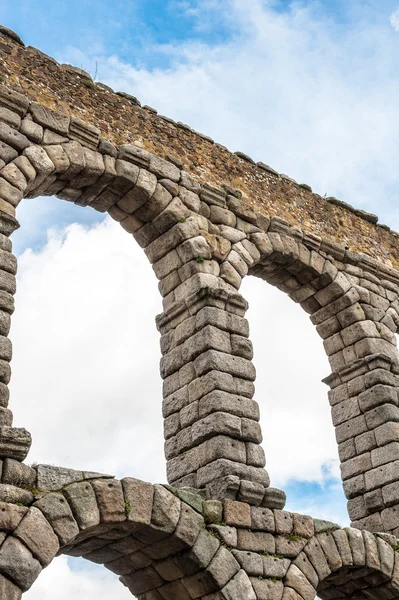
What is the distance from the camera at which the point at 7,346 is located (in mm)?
7316

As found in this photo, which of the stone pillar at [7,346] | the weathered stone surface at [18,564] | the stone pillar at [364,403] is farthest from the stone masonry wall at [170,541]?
the stone pillar at [364,403]

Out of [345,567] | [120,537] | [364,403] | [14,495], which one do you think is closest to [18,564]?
[14,495]

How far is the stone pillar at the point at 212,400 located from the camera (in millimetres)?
8266

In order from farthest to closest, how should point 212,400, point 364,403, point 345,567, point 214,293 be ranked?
point 364,403 → point 214,293 → point 345,567 → point 212,400

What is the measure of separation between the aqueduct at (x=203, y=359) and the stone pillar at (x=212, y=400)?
0.02 metres

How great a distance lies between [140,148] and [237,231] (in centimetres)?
173

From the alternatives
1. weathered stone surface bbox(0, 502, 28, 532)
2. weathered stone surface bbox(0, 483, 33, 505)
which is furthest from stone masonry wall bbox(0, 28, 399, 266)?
weathered stone surface bbox(0, 502, 28, 532)

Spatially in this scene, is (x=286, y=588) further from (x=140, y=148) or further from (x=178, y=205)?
(x=140, y=148)

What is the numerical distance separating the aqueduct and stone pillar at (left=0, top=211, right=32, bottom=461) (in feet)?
0.05

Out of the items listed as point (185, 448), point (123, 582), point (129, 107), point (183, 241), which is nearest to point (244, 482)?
point (185, 448)

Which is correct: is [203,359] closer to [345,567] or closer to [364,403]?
[345,567]

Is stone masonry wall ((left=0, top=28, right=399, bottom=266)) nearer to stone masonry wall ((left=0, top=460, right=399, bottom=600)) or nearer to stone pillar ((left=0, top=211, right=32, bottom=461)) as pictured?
stone pillar ((left=0, top=211, right=32, bottom=461))

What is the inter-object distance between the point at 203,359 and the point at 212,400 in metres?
0.57

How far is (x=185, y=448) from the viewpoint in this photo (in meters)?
8.72
